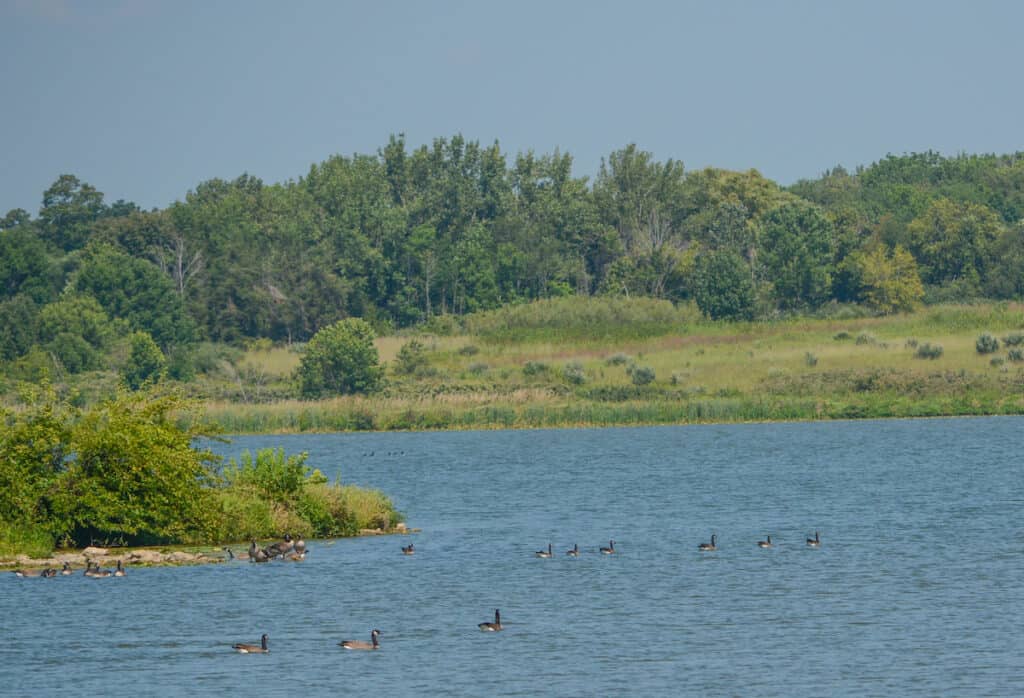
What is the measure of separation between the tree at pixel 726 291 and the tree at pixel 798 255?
4798mm

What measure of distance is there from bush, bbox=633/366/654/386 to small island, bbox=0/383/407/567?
62.9m

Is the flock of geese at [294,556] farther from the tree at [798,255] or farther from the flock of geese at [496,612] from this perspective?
the tree at [798,255]

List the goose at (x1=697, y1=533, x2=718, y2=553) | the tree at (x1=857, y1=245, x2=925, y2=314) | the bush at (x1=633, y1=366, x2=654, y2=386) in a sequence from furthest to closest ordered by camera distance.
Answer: the tree at (x1=857, y1=245, x2=925, y2=314)
the bush at (x1=633, y1=366, x2=654, y2=386)
the goose at (x1=697, y1=533, x2=718, y2=553)

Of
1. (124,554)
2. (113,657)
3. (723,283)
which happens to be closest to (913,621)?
(113,657)

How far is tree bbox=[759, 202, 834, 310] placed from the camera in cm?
14612

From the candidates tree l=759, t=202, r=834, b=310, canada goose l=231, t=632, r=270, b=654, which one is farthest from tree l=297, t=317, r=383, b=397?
canada goose l=231, t=632, r=270, b=654

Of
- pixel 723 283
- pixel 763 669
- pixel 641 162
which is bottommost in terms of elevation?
pixel 763 669

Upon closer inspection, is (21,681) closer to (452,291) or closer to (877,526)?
(877,526)

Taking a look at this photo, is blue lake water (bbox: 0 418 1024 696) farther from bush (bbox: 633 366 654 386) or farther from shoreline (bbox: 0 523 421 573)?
bush (bbox: 633 366 654 386)

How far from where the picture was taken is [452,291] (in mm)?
156500

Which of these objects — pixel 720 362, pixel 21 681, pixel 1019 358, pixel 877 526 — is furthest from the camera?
pixel 720 362

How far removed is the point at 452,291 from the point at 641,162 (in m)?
24.8

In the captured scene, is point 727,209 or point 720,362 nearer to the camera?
point 720,362

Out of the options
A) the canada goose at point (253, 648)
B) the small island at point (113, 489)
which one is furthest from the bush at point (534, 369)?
the canada goose at point (253, 648)
